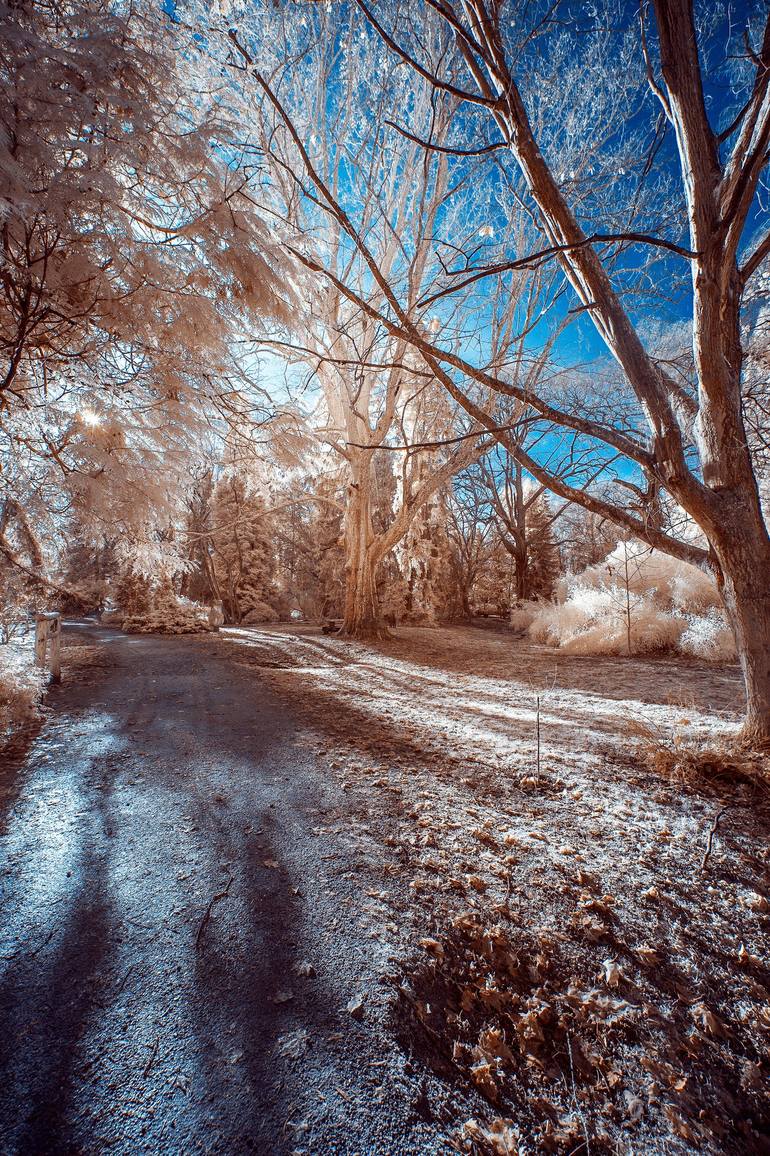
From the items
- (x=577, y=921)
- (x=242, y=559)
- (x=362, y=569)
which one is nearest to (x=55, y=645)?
(x=577, y=921)

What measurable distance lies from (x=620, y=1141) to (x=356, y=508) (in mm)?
8906

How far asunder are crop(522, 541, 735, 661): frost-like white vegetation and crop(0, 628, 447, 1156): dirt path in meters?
6.46

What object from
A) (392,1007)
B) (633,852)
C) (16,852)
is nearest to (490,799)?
(633,852)

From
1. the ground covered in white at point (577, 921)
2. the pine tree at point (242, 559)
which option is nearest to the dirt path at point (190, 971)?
the ground covered in white at point (577, 921)

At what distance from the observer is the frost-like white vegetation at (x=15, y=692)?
10.9 feet

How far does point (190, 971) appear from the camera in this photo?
4.33ft

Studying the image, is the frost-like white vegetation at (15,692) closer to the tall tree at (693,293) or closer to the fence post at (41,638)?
the fence post at (41,638)

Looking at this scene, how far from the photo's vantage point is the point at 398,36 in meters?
4.82

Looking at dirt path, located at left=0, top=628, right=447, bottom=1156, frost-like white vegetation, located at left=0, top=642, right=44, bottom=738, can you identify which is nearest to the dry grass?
dirt path, located at left=0, top=628, right=447, bottom=1156

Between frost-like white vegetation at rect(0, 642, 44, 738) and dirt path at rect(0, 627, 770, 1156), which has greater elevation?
frost-like white vegetation at rect(0, 642, 44, 738)

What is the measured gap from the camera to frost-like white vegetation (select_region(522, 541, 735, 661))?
6652mm

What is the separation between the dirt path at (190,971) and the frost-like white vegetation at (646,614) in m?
6.46

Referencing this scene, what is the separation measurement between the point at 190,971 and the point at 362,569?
8243 mm

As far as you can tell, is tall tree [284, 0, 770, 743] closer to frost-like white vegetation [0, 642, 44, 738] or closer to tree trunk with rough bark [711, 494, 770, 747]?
tree trunk with rough bark [711, 494, 770, 747]
